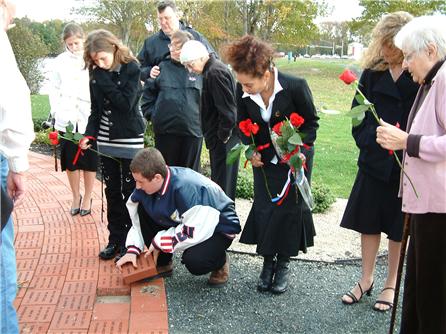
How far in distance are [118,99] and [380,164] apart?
71.8 inches

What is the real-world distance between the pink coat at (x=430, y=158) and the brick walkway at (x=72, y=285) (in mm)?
1560

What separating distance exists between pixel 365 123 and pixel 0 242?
85.3 inches

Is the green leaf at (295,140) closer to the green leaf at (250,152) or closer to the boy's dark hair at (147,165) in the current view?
the green leaf at (250,152)

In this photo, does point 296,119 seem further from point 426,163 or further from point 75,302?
point 75,302

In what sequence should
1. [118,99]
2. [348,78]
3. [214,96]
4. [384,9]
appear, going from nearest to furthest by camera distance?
[348,78] → [118,99] → [214,96] → [384,9]

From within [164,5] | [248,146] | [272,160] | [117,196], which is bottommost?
[117,196]

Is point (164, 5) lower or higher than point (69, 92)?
higher

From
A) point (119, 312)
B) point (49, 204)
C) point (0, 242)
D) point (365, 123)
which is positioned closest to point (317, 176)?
point (49, 204)

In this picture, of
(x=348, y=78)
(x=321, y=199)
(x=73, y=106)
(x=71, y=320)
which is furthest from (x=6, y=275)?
(x=321, y=199)

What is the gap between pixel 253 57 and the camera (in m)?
3.22

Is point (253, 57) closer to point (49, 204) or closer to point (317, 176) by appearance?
point (49, 204)

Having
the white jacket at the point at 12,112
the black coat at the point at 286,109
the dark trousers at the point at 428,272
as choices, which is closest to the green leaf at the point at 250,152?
the black coat at the point at 286,109

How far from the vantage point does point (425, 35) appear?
2389 mm

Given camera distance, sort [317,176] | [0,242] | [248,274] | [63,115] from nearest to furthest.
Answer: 1. [0,242]
2. [248,274]
3. [63,115]
4. [317,176]
